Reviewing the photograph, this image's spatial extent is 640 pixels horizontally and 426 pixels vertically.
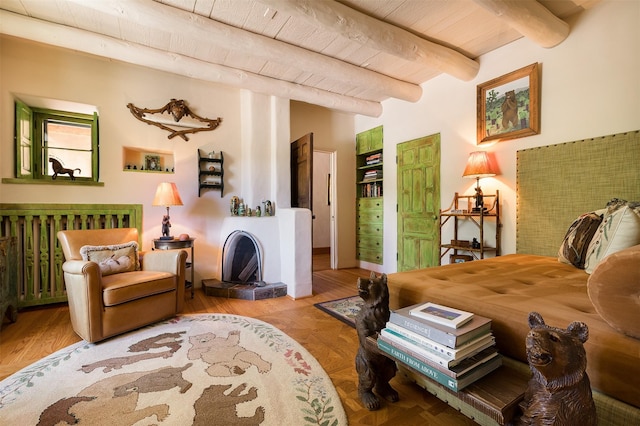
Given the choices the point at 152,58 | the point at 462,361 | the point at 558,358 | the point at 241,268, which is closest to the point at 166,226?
the point at 241,268

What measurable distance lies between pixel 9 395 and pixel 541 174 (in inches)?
161

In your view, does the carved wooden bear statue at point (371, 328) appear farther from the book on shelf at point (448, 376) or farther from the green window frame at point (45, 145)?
the green window frame at point (45, 145)

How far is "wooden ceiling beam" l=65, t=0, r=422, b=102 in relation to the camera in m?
2.05

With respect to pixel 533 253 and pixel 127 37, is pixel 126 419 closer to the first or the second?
pixel 127 37

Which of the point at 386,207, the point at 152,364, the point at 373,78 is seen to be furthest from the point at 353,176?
the point at 152,364

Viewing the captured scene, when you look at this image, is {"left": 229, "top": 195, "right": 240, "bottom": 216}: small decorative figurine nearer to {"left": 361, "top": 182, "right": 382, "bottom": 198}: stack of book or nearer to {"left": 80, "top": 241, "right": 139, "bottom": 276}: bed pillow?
{"left": 80, "top": 241, "right": 139, "bottom": 276}: bed pillow

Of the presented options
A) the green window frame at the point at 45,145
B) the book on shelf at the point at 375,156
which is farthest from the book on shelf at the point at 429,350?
the book on shelf at the point at 375,156

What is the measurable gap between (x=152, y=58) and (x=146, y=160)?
116cm

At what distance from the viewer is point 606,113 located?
2.21 metres

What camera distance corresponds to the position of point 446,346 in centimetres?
95

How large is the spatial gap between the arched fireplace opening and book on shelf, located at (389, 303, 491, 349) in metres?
2.53

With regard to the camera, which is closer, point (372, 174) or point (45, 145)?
point (45, 145)

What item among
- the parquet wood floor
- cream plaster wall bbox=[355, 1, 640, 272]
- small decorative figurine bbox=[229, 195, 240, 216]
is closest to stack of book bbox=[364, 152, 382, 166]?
cream plaster wall bbox=[355, 1, 640, 272]

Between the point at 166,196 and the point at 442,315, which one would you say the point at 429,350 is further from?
the point at 166,196
